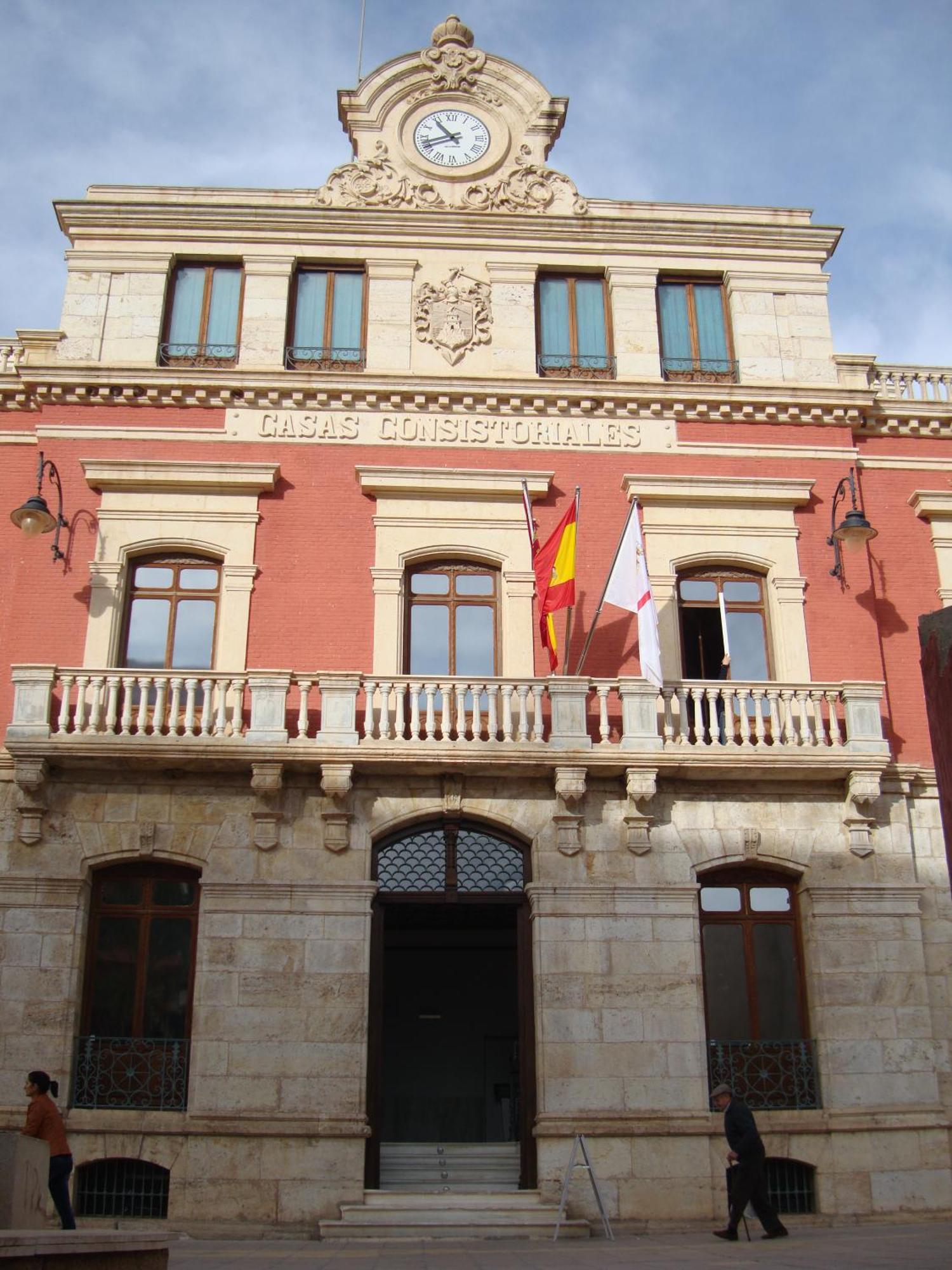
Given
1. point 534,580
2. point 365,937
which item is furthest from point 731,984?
point 534,580

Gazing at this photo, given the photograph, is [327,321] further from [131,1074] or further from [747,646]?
[131,1074]

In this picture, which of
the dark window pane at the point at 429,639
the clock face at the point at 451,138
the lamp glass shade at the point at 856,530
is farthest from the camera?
the clock face at the point at 451,138

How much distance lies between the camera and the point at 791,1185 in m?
16.4

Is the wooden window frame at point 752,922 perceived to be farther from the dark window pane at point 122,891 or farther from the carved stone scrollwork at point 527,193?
the carved stone scrollwork at point 527,193

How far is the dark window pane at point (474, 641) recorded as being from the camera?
18828 millimetres

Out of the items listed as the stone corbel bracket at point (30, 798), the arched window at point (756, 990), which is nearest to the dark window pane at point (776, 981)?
the arched window at point (756, 990)

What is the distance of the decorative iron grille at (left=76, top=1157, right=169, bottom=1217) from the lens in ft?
51.6

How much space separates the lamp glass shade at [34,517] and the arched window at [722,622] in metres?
8.65

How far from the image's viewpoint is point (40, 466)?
1850cm

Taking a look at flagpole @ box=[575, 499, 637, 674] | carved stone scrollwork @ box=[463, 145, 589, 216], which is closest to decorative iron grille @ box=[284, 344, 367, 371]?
carved stone scrollwork @ box=[463, 145, 589, 216]

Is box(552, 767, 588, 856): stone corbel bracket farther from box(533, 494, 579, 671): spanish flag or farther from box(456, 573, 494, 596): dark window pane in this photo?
box(456, 573, 494, 596): dark window pane

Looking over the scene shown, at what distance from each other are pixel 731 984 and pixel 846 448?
8.13 m

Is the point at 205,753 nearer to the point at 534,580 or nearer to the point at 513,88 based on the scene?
the point at 534,580

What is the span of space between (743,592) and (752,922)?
4736 millimetres
